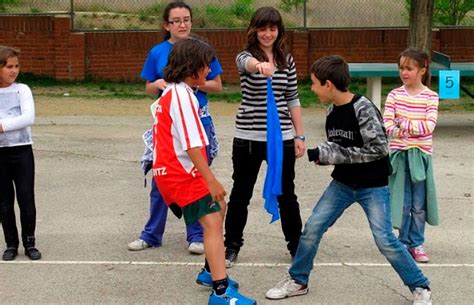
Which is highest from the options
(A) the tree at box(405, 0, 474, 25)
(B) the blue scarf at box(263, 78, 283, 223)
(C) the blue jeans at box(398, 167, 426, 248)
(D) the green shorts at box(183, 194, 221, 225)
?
(A) the tree at box(405, 0, 474, 25)

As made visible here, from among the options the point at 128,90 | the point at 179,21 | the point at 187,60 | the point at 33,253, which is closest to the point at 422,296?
the point at 187,60

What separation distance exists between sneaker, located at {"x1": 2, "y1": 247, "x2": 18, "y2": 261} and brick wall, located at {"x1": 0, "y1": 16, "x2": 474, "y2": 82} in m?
11.8

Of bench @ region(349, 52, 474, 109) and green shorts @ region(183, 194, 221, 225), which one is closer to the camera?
green shorts @ region(183, 194, 221, 225)

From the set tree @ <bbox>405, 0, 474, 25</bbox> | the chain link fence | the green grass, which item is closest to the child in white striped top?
the green grass

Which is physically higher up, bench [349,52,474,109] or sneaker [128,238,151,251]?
bench [349,52,474,109]

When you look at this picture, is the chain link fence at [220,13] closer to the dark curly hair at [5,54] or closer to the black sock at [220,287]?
the dark curly hair at [5,54]

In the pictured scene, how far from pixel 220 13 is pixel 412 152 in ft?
43.4

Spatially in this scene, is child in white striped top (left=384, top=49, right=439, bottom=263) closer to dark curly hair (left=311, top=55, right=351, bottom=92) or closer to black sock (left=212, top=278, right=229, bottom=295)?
dark curly hair (left=311, top=55, right=351, bottom=92)

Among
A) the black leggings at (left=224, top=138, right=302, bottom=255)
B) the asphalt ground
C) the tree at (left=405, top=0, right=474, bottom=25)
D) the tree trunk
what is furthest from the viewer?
the tree at (left=405, top=0, right=474, bottom=25)

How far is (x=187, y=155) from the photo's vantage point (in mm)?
5039

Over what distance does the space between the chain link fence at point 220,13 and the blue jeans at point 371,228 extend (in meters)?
13.2

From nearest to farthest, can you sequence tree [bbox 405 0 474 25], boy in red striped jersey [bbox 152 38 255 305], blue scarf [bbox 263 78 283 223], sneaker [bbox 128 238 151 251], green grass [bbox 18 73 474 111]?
boy in red striped jersey [bbox 152 38 255 305], blue scarf [bbox 263 78 283 223], sneaker [bbox 128 238 151 251], green grass [bbox 18 73 474 111], tree [bbox 405 0 474 25]

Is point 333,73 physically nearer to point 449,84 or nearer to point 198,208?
point 198,208

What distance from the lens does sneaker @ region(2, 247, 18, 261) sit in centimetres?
616
